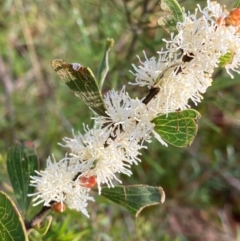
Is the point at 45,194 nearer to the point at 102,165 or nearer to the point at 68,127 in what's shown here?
the point at 102,165

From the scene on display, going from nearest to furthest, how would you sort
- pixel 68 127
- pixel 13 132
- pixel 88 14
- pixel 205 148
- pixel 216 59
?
pixel 216 59 < pixel 68 127 < pixel 13 132 < pixel 88 14 < pixel 205 148

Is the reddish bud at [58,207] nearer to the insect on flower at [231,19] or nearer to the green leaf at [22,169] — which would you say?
the green leaf at [22,169]

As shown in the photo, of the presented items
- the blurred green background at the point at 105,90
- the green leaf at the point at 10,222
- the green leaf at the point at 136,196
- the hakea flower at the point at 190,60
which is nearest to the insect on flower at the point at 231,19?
the hakea flower at the point at 190,60

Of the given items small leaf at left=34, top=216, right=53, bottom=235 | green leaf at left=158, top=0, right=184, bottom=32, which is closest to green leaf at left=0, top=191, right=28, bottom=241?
small leaf at left=34, top=216, right=53, bottom=235

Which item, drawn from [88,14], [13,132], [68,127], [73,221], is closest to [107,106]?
[73,221]

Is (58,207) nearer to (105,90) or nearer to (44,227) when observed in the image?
(44,227)

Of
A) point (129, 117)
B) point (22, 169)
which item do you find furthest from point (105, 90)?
point (129, 117)
